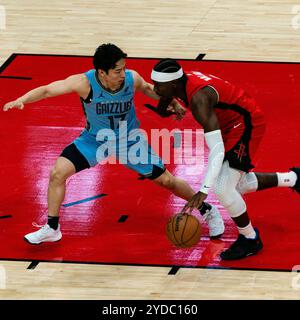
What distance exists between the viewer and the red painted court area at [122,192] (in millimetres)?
9703

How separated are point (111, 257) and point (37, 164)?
2094mm

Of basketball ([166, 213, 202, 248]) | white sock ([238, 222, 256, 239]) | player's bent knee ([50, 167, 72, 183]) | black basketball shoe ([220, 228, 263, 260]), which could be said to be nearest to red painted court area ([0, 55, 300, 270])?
black basketball shoe ([220, 228, 263, 260])

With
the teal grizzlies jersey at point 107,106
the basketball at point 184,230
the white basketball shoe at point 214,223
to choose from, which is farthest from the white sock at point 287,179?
the teal grizzlies jersey at point 107,106

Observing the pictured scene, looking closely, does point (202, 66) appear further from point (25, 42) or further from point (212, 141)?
point (212, 141)

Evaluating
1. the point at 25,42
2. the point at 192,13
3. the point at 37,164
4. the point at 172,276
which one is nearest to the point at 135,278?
the point at 172,276

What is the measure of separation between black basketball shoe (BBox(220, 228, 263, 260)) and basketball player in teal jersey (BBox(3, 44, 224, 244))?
327mm

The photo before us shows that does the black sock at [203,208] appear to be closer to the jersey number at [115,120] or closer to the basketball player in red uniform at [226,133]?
the basketball player in red uniform at [226,133]

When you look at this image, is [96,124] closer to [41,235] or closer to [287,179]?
[41,235]

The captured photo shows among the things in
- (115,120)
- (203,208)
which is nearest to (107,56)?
(115,120)

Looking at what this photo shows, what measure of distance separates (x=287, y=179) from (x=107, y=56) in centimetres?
205

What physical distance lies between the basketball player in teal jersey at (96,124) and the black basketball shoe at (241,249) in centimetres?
33

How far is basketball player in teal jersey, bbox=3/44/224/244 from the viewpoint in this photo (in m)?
9.55

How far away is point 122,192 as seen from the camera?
426 inches

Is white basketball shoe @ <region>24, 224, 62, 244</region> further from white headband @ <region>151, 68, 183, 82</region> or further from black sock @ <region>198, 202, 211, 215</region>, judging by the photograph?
white headband @ <region>151, 68, 183, 82</region>
